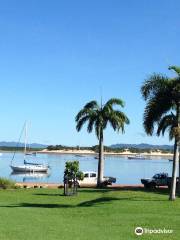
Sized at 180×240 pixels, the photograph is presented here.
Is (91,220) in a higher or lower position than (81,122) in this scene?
lower

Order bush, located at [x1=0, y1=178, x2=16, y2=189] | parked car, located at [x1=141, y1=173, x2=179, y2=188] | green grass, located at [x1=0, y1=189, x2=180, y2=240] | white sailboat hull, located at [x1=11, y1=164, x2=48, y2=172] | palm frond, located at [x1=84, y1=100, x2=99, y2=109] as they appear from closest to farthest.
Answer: green grass, located at [x1=0, y1=189, x2=180, y2=240], bush, located at [x1=0, y1=178, x2=16, y2=189], parked car, located at [x1=141, y1=173, x2=179, y2=188], palm frond, located at [x1=84, y1=100, x2=99, y2=109], white sailboat hull, located at [x1=11, y1=164, x2=48, y2=172]

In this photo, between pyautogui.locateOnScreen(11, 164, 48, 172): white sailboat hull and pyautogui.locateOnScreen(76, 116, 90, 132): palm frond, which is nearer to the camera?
pyautogui.locateOnScreen(76, 116, 90, 132): palm frond

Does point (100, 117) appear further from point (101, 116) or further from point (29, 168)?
point (29, 168)

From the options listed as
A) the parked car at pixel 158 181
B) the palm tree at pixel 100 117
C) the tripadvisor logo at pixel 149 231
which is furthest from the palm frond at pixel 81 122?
the tripadvisor logo at pixel 149 231

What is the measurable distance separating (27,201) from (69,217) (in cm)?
901

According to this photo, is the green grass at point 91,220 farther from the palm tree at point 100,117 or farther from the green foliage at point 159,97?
the palm tree at point 100,117

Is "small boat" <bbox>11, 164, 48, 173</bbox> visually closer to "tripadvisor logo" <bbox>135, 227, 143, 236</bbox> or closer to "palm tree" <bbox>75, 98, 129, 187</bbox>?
"palm tree" <bbox>75, 98, 129, 187</bbox>

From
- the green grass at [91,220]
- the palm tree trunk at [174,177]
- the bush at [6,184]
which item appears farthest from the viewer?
the bush at [6,184]

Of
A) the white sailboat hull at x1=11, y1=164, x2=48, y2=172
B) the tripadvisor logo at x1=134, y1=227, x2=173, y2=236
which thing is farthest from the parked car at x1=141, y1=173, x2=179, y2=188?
the white sailboat hull at x1=11, y1=164, x2=48, y2=172

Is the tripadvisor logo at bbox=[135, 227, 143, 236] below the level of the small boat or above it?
above

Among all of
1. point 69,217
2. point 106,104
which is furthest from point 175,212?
point 106,104

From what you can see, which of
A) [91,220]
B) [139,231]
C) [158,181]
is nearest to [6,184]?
[158,181]

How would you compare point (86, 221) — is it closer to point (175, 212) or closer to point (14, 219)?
point (14, 219)

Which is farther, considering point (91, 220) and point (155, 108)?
point (155, 108)
